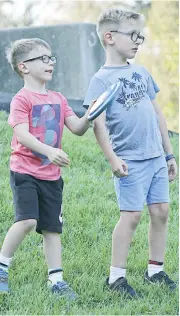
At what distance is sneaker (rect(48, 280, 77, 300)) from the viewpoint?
3.80 metres

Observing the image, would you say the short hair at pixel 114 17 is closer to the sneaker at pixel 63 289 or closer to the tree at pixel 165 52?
the sneaker at pixel 63 289

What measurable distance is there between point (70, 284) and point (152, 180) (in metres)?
0.80

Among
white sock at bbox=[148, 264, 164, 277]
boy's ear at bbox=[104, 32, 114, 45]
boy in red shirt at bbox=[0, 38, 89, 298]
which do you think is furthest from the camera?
white sock at bbox=[148, 264, 164, 277]

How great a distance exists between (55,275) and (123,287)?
1.32 ft

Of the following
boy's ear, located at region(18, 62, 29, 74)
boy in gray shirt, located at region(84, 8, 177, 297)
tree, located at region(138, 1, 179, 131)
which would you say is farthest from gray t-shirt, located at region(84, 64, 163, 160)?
tree, located at region(138, 1, 179, 131)

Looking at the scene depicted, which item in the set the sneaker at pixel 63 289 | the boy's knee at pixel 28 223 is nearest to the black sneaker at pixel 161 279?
the sneaker at pixel 63 289

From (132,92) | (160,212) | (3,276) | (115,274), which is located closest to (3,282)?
(3,276)

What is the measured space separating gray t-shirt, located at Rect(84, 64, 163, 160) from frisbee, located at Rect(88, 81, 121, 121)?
251 millimetres

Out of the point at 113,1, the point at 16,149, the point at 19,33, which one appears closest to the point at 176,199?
the point at 16,149

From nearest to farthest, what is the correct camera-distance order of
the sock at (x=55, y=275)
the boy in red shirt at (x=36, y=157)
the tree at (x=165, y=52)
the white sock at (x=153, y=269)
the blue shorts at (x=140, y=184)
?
the boy in red shirt at (x=36, y=157), the sock at (x=55, y=275), the blue shorts at (x=140, y=184), the white sock at (x=153, y=269), the tree at (x=165, y=52)

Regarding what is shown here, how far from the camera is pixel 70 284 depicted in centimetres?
407

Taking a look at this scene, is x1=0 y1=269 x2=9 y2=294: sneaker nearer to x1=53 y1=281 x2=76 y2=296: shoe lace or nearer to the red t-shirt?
x1=53 y1=281 x2=76 y2=296: shoe lace

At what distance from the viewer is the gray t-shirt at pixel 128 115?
4.05 m

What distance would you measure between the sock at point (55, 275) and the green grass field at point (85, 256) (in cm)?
7
